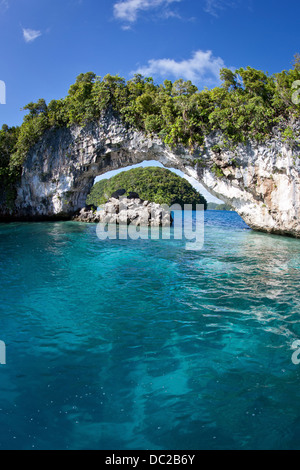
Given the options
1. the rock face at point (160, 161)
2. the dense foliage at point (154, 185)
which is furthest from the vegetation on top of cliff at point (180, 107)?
the dense foliage at point (154, 185)

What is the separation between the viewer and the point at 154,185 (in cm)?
7550

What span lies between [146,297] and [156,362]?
282cm

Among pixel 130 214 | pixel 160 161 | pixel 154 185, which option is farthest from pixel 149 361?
pixel 154 185

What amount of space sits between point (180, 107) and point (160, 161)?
5.25 meters

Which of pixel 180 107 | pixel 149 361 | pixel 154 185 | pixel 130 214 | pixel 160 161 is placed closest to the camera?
pixel 149 361

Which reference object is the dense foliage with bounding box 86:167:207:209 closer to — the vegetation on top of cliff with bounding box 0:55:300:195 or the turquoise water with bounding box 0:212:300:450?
the vegetation on top of cliff with bounding box 0:55:300:195

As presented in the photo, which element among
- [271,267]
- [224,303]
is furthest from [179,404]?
[271,267]

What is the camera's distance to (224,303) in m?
6.65

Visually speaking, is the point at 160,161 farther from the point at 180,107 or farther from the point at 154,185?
the point at 154,185

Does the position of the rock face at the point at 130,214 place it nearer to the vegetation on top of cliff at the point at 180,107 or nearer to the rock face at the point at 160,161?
the rock face at the point at 160,161

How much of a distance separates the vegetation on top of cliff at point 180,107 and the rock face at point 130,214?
621 centimetres

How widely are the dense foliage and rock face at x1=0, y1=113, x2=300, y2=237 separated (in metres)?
40.9

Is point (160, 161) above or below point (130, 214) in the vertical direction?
above
